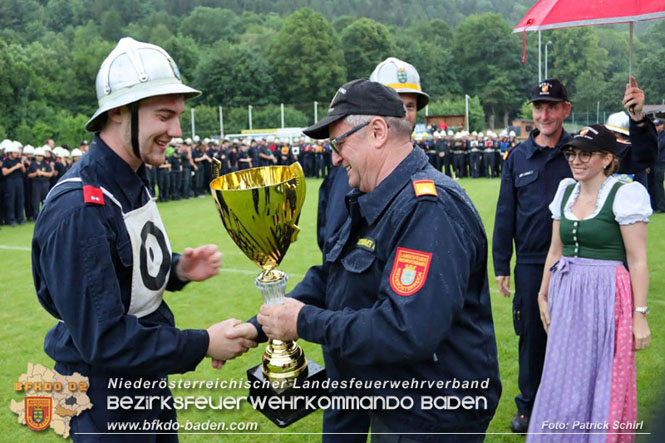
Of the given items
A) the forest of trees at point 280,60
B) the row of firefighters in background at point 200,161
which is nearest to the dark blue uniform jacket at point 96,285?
the row of firefighters in background at point 200,161

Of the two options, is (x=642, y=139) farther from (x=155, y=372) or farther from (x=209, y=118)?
(x=209, y=118)

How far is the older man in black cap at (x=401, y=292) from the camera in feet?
6.81

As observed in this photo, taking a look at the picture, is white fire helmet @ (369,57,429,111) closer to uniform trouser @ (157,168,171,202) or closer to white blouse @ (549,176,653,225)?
white blouse @ (549,176,653,225)

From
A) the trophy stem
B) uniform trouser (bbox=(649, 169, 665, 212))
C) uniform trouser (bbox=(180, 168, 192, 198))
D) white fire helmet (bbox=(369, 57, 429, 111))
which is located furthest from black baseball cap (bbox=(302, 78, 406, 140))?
uniform trouser (bbox=(180, 168, 192, 198))

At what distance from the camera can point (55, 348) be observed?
2.55 meters

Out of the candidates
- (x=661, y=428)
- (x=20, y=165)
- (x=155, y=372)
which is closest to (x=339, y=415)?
(x=155, y=372)

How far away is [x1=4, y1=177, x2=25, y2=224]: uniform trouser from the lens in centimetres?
1599

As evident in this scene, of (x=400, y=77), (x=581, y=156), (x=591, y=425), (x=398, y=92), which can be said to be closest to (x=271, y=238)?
(x=398, y=92)

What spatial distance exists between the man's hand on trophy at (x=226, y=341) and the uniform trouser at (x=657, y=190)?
13.3 meters

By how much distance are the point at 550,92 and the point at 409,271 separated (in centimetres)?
285

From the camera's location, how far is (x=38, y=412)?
272cm

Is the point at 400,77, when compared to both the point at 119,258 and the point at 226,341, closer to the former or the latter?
the point at 226,341

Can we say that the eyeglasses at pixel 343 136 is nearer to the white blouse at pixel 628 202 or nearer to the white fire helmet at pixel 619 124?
the white blouse at pixel 628 202

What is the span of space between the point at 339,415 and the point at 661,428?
274 cm
